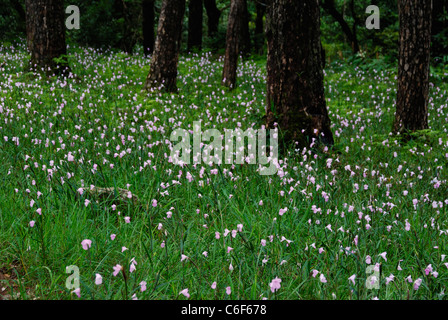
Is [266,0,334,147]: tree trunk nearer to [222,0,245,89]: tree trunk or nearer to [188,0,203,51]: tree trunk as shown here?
[222,0,245,89]: tree trunk

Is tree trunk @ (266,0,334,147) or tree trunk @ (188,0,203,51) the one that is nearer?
tree trunk @ (266,0,334,147)

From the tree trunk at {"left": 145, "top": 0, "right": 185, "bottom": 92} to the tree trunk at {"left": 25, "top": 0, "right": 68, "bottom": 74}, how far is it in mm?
2468

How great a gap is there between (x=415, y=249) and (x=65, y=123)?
224 inches

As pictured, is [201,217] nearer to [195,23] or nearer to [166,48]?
[166,48]

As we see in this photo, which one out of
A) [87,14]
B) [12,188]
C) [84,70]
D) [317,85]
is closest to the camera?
[12,188]

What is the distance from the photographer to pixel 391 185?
5.27 metres

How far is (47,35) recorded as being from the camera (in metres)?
11.1

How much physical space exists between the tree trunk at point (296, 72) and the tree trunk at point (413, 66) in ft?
7.92

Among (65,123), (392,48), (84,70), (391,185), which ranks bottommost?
(391,185)

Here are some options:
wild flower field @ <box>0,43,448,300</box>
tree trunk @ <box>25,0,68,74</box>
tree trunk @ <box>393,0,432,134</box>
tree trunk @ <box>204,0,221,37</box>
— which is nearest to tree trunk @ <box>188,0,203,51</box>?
tree trunk @ <box>204,0,221,37</box>

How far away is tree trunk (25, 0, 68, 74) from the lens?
1094 cm

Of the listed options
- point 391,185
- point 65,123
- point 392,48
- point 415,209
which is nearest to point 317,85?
point 391,185
